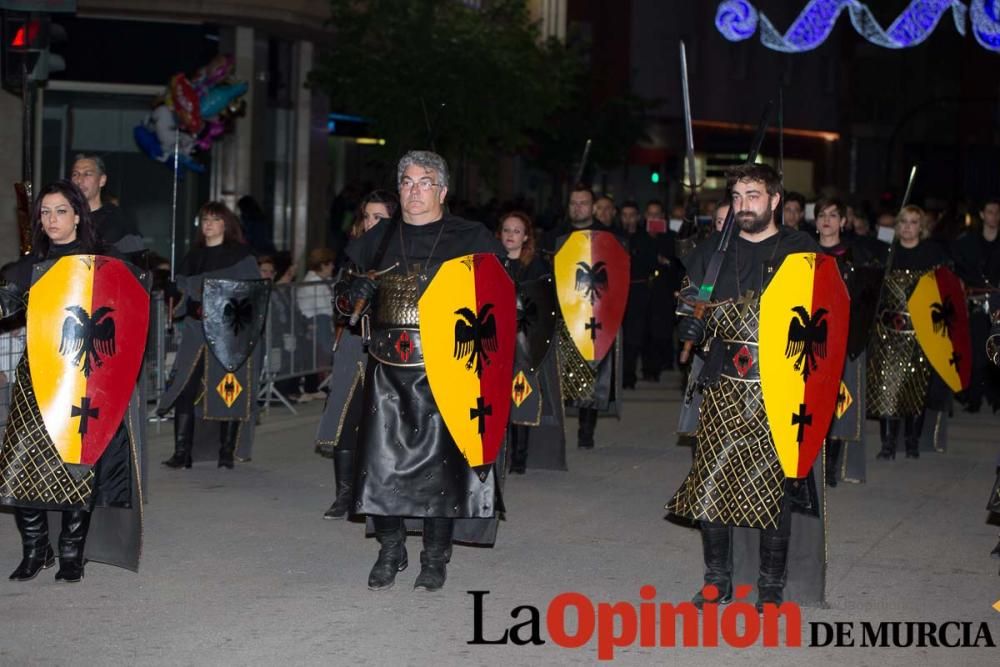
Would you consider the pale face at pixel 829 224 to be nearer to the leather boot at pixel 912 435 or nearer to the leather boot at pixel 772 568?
the leather boot at pixel 912 435

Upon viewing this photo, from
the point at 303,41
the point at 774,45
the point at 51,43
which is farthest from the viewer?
the point at 303,41

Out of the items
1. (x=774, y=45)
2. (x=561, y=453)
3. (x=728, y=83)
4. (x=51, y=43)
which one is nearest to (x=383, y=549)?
(x=561, y=453)

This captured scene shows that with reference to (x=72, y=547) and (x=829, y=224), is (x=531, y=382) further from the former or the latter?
(x=72, y=547)

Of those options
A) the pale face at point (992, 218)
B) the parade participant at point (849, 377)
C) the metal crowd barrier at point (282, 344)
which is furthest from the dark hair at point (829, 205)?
the metal crowd barrier at point (282, 344)

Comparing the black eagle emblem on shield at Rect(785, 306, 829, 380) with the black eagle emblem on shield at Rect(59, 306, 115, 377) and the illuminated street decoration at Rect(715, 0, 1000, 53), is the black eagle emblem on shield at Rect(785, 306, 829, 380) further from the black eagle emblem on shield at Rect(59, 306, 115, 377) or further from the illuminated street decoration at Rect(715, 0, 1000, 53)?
the illuminated street decoration at Rect(715, 0, 1000, 53)

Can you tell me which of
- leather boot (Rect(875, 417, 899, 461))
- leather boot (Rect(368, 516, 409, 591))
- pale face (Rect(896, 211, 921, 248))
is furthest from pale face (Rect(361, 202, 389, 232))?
leather boot (Rect(875, 417, 899, 461))

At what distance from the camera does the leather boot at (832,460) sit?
1082 centimetres

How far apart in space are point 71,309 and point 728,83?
4786 cm

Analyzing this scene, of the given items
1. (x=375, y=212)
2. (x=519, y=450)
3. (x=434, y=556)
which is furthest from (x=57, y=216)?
(x=519, y=450)

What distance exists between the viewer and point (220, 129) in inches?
859

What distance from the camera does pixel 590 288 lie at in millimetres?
11984

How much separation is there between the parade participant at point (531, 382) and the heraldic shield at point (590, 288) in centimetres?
63

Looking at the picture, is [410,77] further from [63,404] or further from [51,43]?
[63,404]

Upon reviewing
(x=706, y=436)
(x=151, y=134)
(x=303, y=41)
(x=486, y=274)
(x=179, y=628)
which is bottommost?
(x=179, y=628)
